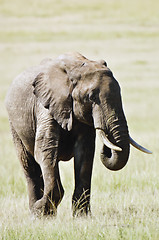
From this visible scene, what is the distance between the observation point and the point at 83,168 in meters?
6.53

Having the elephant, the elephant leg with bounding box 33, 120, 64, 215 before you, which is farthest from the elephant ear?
the elephant leg with bounding box 33, 120, 64, 215

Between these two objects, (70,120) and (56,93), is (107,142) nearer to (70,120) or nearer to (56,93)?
(70,120)

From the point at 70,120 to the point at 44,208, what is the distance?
1.00 meters

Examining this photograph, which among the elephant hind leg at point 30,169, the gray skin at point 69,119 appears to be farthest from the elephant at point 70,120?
the elephant hind leg at point 30,169

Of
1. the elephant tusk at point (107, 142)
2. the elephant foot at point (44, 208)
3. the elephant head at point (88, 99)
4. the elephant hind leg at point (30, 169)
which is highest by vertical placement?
the elephant head at point (88, 99)

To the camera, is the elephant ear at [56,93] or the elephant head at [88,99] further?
the elephant ear at [56,93]

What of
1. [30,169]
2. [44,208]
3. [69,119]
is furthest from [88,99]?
[30,169]

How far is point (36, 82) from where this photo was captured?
648 cm

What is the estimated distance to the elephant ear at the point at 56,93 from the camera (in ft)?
20.3

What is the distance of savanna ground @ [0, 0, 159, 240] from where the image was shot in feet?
19.0

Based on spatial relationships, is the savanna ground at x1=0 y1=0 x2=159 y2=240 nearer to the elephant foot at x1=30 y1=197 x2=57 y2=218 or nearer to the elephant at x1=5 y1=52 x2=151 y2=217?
the elephant foot at x1=30 y1=197 x2=57 y2=218

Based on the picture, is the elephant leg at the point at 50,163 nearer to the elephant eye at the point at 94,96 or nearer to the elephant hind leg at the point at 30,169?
the elephant eye at the point at 94,96

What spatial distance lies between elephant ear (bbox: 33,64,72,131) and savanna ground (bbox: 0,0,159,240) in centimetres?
107

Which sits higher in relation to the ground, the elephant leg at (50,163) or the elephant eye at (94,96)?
the elephant eye at (94,96)
